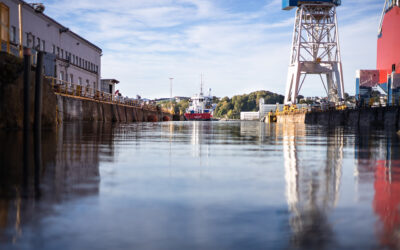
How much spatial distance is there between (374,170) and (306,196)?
75.4 inches

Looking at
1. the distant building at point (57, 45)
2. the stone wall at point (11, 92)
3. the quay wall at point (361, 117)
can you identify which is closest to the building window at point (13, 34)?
the distant building at point (57, 45)

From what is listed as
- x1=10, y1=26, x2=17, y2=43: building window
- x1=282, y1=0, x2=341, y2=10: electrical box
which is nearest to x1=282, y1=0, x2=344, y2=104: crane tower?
x1=282, y1=0, x2=341, y2=10: electrical box

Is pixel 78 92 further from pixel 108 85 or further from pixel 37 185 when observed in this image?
pixel 108 85

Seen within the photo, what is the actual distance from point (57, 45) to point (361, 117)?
29418 mm

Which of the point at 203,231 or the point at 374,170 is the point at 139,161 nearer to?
the point at 374,170

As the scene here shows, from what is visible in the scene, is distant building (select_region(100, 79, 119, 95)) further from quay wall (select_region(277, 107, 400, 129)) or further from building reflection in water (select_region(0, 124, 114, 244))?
building reflection in water (select_region(0, 124, 114, 244))

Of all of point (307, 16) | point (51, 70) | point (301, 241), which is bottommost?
point (301, 241)

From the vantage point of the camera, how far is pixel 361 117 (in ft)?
100

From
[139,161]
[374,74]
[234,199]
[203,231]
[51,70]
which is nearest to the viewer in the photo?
[203,231]

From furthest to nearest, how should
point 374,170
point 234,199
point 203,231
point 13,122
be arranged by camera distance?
point 13,122
point 374,170
point 234,199
point 203,231

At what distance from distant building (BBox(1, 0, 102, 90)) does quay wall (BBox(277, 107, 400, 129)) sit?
70.4 ft

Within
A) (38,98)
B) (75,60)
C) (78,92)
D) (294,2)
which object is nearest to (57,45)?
(75,60)

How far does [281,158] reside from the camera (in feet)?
19.9

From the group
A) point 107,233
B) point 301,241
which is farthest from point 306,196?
point 107,233
